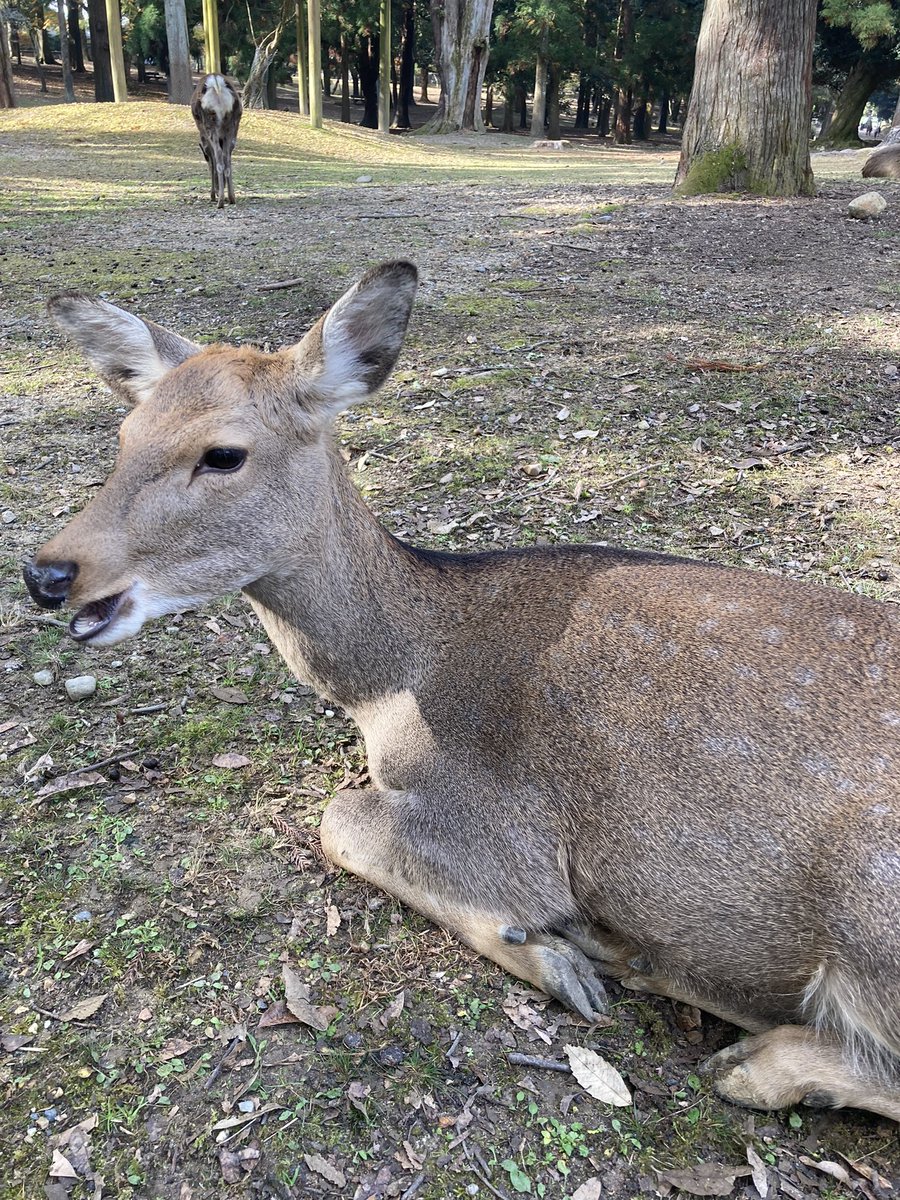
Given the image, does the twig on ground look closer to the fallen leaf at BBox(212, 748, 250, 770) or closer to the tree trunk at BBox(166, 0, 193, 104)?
the fallen leaf at BBox(212, 748, 250, 770)

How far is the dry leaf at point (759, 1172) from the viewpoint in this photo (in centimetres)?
251

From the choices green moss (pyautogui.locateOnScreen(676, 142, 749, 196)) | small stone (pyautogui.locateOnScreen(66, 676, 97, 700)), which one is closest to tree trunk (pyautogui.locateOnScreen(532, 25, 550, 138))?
green moss (pyautogui.locateOnScreen(676, 142, 749, 196))

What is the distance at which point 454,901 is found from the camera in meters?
3.12

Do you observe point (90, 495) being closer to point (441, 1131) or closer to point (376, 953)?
point (376, 953)

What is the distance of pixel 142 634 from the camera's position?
4.75m

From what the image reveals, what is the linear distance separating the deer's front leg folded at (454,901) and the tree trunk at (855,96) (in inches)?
1418

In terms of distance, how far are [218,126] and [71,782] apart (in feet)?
47.2

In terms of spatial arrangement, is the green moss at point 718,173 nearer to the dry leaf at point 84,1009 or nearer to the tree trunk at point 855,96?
the dry leaf at point 84,1009

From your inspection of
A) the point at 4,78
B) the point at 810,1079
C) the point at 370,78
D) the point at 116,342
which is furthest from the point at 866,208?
the point at 370,78

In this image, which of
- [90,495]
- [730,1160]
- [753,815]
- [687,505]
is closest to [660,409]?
[687,505]

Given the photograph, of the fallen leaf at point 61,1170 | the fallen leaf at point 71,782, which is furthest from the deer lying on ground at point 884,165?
the fallen leaf at point 61,1170

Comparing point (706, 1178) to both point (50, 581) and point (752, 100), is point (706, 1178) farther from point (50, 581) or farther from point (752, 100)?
point (752, 100)

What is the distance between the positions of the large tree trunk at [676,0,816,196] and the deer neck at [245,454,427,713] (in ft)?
34.5

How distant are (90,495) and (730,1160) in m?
5.00
